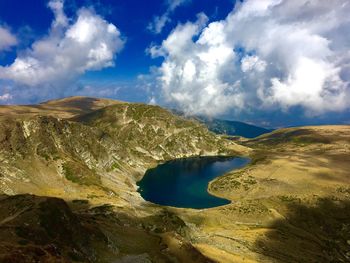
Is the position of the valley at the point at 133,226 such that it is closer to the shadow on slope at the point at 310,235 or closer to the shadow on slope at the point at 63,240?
the shadow on slope at the point at 63,240

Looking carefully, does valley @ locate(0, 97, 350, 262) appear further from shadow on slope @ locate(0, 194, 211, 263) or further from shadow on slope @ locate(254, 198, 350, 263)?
shadow on slope @ locate(254, 198, 350, 263)

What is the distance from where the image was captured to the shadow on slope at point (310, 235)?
132500 millimetres

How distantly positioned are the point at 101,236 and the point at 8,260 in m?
31.4

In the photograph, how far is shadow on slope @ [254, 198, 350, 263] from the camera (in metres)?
132

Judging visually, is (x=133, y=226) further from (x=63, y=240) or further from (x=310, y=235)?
(x=310, y=235)

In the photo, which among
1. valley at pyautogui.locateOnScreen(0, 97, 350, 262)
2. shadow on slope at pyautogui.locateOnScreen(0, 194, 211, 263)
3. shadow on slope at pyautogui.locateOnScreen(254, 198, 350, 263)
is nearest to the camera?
shadow on slope at pyautogui.locateOnScreen(0, 194, 211, 263)

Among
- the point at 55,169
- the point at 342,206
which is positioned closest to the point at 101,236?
the point at 55,169

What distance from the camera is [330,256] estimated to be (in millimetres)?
141375

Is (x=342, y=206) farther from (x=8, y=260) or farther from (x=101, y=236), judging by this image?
(x=8, y=260)

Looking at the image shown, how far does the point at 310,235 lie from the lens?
164 meters

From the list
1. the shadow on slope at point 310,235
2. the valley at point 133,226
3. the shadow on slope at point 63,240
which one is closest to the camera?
the shadow on slope at point 63,240

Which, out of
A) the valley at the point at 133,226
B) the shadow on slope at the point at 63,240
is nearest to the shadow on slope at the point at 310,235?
the valley at the point at 133,226

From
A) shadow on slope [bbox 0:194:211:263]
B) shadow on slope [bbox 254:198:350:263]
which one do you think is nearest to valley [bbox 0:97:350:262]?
shadow on slope [bbox 0:194:211:263]

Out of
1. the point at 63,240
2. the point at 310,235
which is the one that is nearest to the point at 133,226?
the point at 63,240
